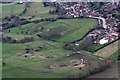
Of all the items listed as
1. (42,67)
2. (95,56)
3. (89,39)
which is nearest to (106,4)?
(89,39)

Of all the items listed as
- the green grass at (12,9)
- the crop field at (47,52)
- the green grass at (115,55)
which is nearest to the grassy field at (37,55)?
the crop field at (47,52)

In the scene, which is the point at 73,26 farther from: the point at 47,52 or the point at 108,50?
the point at 108,50

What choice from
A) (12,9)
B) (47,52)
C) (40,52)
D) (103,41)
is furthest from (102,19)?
(12,9)

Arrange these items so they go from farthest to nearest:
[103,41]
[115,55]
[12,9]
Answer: [12,9], [103,41], [115,55]

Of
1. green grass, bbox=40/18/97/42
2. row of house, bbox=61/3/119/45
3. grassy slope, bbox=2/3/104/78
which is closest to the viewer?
grassy slope, bbox=2/3/104/78

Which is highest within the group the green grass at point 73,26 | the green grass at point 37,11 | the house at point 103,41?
the green grass at point 37,11

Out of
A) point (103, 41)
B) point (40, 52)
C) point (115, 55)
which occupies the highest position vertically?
point (103, 41)

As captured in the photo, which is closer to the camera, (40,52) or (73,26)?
(40,52)

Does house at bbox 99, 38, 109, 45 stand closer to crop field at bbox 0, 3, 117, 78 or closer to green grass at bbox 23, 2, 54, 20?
crop field at bbox 0, 3, 117, 78

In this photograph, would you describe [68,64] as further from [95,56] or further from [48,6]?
[48,6]

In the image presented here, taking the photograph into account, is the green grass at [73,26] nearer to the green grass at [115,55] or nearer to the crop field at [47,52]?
the crop field at [47,52]

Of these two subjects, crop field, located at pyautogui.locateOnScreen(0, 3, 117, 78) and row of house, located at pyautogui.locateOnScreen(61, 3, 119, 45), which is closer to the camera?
crop field, located at pyautogui.locateOnScreen(0, 3, 117, 78)

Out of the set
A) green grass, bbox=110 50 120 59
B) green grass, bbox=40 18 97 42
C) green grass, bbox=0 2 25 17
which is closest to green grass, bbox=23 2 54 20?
green grass, bbox=0 2 25 17
